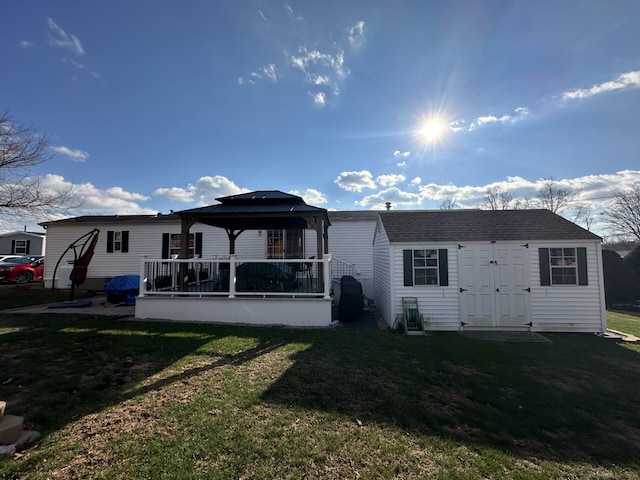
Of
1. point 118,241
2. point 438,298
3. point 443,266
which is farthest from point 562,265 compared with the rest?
point 118,241

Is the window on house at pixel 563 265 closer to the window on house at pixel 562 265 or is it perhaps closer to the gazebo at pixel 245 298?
the window on house at pixel 562 265

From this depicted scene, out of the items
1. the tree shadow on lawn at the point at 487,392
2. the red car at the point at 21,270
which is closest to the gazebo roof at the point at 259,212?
the tree shadow on lawn at the point at 487,392

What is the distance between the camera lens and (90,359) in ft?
15.0

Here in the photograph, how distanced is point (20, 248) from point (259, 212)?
29.5 meters

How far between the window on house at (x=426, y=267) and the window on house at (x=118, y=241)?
45.4 feet

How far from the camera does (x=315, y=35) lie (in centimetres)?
862

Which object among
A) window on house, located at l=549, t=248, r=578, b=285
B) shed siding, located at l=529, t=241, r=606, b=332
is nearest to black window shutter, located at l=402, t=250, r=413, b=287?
shed siding, located at l=529, t=241, r=606, b=332

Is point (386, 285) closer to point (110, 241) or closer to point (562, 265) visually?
point (562, 265)

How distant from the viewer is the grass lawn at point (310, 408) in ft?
7.70

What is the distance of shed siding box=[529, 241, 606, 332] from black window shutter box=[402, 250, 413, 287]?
3440 millimetres

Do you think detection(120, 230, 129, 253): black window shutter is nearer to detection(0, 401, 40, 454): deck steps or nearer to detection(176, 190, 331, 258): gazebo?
detection(176, 190, 331, 258): gazebo

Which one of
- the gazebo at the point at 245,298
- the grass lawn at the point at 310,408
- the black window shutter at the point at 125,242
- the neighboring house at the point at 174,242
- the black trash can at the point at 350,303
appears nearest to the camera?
the grass lawn at the point at 310,408

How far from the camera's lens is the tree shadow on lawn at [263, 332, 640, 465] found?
9.64ft

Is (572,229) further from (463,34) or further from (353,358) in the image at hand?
(353,358)
